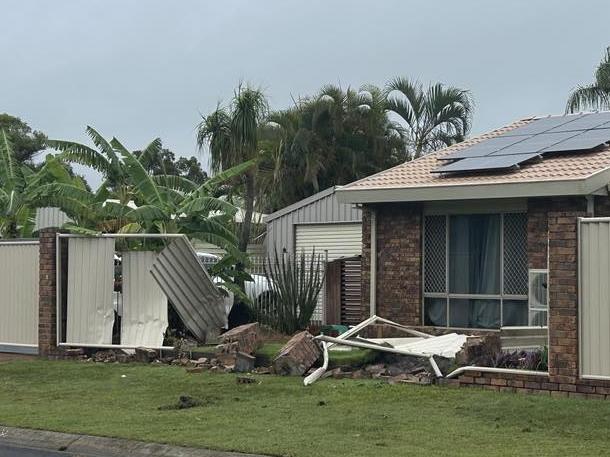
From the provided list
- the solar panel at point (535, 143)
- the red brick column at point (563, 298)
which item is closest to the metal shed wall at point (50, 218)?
the solar panel at point (535, 143)

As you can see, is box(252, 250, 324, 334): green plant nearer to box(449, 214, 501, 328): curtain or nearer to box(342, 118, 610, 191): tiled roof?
box(342, 118, 610, 191): tiled roof

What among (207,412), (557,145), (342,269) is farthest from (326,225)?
(207,412)

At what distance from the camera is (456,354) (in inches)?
490

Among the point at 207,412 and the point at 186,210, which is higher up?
the point at 186,210

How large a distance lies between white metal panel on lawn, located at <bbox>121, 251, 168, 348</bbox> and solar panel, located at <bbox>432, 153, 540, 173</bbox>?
200 inches

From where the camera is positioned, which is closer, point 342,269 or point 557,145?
point 557,145

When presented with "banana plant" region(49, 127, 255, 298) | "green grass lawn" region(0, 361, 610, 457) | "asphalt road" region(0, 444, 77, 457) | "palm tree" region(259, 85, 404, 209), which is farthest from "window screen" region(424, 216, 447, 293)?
"palm tree" region(259, 85, 404, 209)

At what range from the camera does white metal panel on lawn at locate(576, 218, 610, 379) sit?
10625 millimetres

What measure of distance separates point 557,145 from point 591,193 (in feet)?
7.03

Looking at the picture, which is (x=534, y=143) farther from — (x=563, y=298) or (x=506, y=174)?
(x=563, y=298)

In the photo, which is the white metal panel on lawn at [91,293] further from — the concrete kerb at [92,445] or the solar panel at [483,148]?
the solar panel at [483,148]

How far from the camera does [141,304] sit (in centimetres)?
1549

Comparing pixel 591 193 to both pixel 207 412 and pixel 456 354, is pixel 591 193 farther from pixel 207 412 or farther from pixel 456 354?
pixel 207 412

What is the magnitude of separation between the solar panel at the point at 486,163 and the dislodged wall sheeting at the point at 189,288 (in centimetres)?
431
